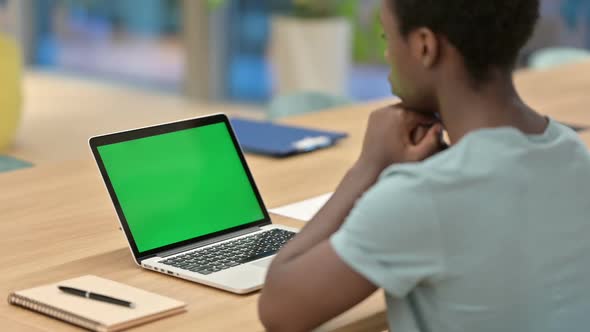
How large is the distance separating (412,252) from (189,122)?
846 mm

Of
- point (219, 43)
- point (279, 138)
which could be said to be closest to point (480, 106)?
point (279, 138)

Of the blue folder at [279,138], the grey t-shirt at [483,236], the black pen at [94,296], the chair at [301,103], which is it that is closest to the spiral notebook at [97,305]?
the black pen at [94,296]

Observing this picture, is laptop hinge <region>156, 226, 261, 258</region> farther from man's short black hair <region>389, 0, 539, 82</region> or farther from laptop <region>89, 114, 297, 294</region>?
man's short black hair <region>389, 0, 539, 82</region>

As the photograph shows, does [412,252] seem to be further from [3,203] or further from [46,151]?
[46,151]

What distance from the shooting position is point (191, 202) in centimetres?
212

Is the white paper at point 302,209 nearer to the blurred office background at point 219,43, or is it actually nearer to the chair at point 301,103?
the chair at point 301,103

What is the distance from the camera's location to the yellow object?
601cm

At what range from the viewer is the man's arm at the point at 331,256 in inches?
59.1

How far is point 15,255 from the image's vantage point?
2.05 metres

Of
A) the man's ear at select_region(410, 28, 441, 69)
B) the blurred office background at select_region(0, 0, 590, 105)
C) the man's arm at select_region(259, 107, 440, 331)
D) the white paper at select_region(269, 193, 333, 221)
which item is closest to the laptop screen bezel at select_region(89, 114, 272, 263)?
the white paper at select_region(269, 193, 333, 221)

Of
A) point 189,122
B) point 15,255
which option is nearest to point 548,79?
point 189,122

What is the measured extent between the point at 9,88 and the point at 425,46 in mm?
4840

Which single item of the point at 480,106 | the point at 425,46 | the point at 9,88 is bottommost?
the point at 9,88

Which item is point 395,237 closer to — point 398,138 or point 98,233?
point 398,138
